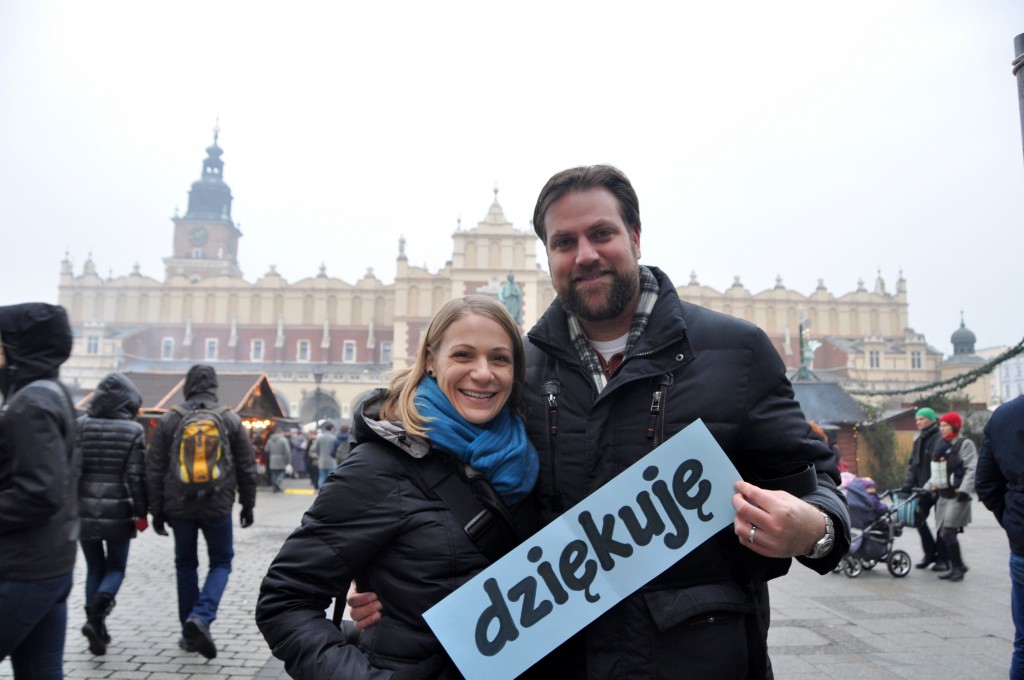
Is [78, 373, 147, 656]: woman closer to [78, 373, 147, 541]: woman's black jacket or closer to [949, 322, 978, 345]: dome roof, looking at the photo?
[78, 373, 147, 541]: woman's black jacket

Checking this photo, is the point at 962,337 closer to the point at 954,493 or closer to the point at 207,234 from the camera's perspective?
the point at 954,493

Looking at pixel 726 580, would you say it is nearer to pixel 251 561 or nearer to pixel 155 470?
pixel 155 470

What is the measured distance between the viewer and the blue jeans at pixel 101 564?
431 cm

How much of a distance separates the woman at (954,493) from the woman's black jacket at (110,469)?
6.96m

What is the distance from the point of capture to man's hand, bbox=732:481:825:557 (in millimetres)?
1386

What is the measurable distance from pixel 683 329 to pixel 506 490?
1.87 feet

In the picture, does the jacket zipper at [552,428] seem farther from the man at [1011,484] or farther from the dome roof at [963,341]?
the dome roof at [963,341]

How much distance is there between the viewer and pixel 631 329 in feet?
5.90

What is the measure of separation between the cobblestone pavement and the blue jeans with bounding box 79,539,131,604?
0.37 metres

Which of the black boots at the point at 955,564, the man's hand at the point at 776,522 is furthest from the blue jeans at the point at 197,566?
the black boots at the point at 955,564

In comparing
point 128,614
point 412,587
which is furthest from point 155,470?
point 412,587

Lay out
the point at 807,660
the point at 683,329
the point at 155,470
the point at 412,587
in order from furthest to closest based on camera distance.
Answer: the point at 155,470, the point at 807,660, the point at 683,329, the point at 412,587

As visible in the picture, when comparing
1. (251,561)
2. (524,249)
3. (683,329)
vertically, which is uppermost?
(524,249)

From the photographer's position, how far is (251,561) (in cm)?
709
